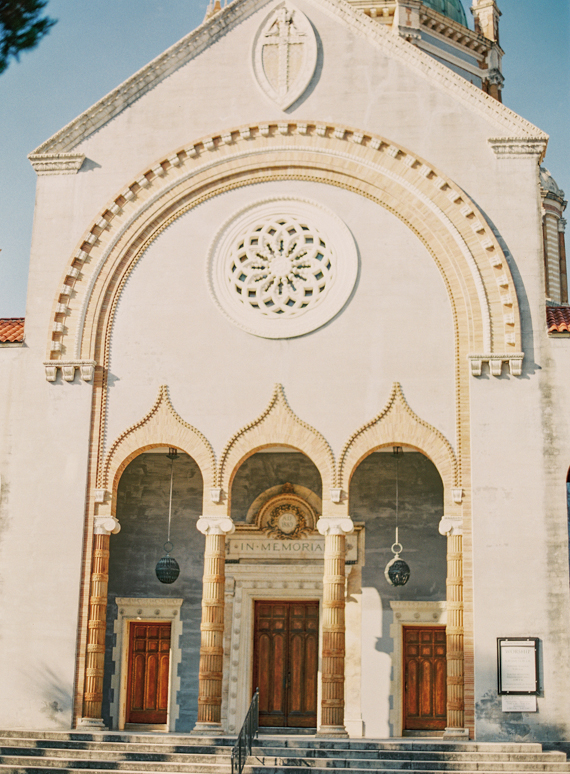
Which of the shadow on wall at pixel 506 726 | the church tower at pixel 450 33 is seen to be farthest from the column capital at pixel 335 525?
the church tower at pixel 450 33

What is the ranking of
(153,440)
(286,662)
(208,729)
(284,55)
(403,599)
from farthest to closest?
1. (286,662)
2. (284,55)
3. (403,599)
4. (153,440)
5. (208,729)

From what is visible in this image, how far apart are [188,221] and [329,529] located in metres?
6.22

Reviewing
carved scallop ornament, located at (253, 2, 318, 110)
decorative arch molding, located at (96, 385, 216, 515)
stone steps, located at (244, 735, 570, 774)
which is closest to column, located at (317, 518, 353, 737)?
stone steps, located at (244, 735, 570, 774)

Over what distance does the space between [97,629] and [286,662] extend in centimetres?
392

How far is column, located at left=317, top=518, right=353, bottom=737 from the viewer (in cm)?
1738

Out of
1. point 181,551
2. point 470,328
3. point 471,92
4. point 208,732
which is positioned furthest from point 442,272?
point 208,732

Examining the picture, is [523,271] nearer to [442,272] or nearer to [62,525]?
[442,272]

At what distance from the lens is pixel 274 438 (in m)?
18.6

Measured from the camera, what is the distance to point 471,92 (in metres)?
19.4

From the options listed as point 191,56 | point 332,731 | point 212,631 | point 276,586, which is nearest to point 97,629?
point 212,631

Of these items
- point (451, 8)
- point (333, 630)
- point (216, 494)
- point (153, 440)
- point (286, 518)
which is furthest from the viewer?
point (451, 8)

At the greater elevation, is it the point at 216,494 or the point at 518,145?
the point at 518,145

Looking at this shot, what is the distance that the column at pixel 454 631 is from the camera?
17250 mm

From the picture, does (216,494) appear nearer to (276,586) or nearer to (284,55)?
(276,586)
